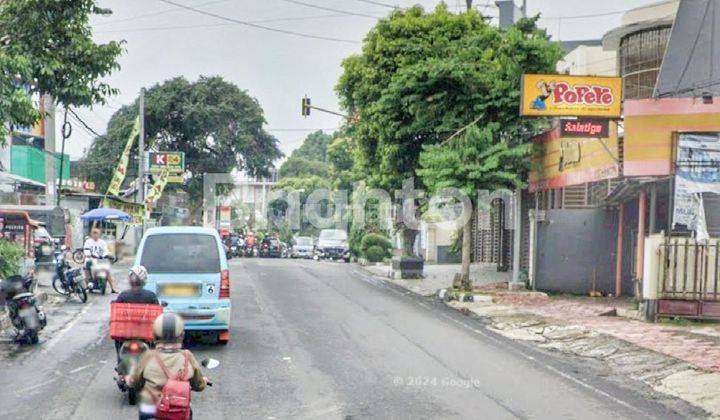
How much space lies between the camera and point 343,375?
41.2 feet

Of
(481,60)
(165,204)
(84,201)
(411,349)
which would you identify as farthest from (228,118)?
Result: (411,349)

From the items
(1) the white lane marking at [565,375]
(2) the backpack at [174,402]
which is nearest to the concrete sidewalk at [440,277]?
(1) the white lane marking at [565,375]

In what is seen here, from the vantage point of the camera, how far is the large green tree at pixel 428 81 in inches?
1027

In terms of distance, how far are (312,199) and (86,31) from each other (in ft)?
209

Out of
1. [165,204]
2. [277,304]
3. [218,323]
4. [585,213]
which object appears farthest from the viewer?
[165,204]

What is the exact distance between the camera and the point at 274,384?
11.8m

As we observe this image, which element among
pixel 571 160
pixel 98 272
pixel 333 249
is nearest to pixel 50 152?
pixel 98 272

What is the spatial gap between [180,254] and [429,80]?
12885mm

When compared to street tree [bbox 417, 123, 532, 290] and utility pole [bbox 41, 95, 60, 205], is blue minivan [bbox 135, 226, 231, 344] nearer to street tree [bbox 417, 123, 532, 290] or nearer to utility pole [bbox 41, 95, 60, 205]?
street tree [bbox 417, 123, 532, 290]

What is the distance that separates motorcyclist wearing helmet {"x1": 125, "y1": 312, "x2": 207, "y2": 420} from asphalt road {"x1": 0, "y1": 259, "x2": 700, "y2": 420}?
3129 millimetres

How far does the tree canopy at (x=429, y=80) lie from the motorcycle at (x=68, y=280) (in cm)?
1058

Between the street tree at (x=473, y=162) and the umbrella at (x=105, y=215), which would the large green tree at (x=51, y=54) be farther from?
the umbrella at (x=105, y=215)

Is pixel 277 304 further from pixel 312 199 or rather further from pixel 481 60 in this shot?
pixel 312 199

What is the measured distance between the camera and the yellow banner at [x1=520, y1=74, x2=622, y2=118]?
22016mm
